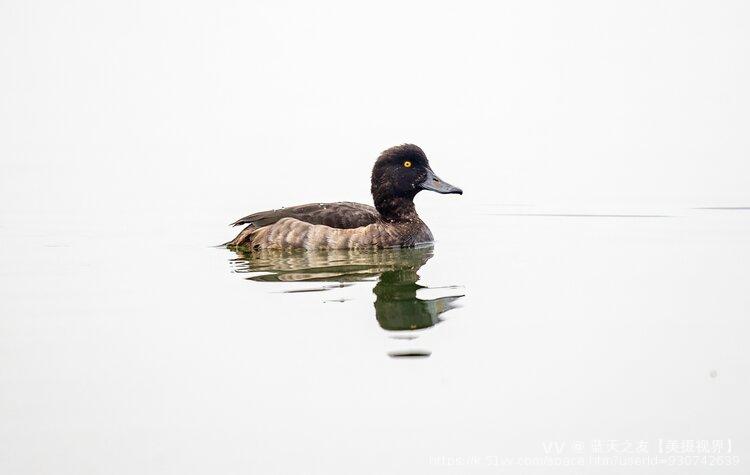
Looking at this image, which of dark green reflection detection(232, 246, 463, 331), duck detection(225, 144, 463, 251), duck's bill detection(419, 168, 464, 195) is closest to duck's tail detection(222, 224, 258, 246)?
duck detection(225, 144, 463, 251)

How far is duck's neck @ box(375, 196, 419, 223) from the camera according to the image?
14078 mm

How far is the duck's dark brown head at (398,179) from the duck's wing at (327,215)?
1.01 feet

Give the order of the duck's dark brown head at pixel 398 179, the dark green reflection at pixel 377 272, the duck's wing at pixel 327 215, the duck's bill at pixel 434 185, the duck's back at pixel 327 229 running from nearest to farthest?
the dark green reflection at pixel 377 272 < the duck's back at pixel 327 229 < the duck's wing at pixel 327 215 < the duck's dark brown head at pixel 398 179 < the duck's bill at pixel 434 185

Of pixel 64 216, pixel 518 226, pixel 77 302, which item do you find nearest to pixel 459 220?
pixel 518 226

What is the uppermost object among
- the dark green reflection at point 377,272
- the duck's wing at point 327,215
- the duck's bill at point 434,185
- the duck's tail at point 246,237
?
the duck's bill at point 434,185

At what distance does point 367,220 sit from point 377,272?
7.80ft

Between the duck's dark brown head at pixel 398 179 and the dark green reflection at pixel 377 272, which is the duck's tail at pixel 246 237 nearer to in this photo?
the dark green reflection at pixel 377 272

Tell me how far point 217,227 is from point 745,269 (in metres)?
11.4

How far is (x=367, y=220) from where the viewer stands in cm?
1361

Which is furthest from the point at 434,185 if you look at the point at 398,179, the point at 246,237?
the point at 246,237

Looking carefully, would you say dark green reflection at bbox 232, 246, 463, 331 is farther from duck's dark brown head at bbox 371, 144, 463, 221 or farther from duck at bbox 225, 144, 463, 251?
duck's dark brown head at bbox 371, 144, 463, 221

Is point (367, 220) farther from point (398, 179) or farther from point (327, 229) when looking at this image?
point (398, 179)

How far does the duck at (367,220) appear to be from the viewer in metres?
13.4

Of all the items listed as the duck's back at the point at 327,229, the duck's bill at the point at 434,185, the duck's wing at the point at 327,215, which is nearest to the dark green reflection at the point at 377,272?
the duck's back at the point at 327,229
